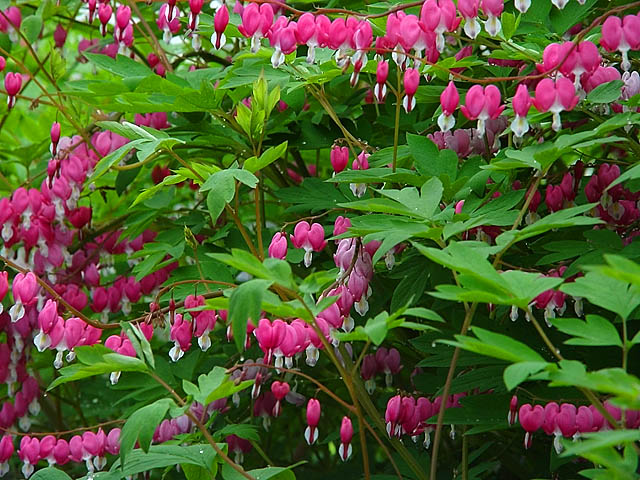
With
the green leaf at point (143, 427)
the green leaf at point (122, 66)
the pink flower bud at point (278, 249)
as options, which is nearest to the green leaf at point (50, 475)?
the green leaf at point (143, 427)

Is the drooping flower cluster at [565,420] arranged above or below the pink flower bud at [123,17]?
below

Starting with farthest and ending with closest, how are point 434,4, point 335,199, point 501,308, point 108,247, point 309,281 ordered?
point 108,247, point 335,199, point 501,308, point 434,4, point 309,281

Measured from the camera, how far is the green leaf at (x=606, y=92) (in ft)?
5.34

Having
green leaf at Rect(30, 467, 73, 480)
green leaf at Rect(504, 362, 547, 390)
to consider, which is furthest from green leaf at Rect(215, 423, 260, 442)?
green leaf at Rect(504, 362, 547, 390)

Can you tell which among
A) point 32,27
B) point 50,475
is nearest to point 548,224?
point 50,475

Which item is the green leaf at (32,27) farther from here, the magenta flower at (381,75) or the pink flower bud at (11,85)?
the magenta flower at (381,75)

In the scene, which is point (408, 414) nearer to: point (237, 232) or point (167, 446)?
point (167, 446)

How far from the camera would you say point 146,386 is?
7.39ft

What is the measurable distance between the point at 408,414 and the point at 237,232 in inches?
31.9

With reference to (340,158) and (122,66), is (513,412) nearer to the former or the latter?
(340,158)

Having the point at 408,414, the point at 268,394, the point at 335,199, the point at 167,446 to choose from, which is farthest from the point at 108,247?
the point at 408,414

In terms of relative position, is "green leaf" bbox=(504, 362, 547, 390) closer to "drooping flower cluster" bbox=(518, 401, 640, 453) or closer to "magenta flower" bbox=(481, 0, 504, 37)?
"drooping flower cluster" bbox=(518, 401, 640, 453)

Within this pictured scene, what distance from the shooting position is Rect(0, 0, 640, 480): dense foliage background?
1.41m

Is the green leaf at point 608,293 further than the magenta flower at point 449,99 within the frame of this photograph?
No
